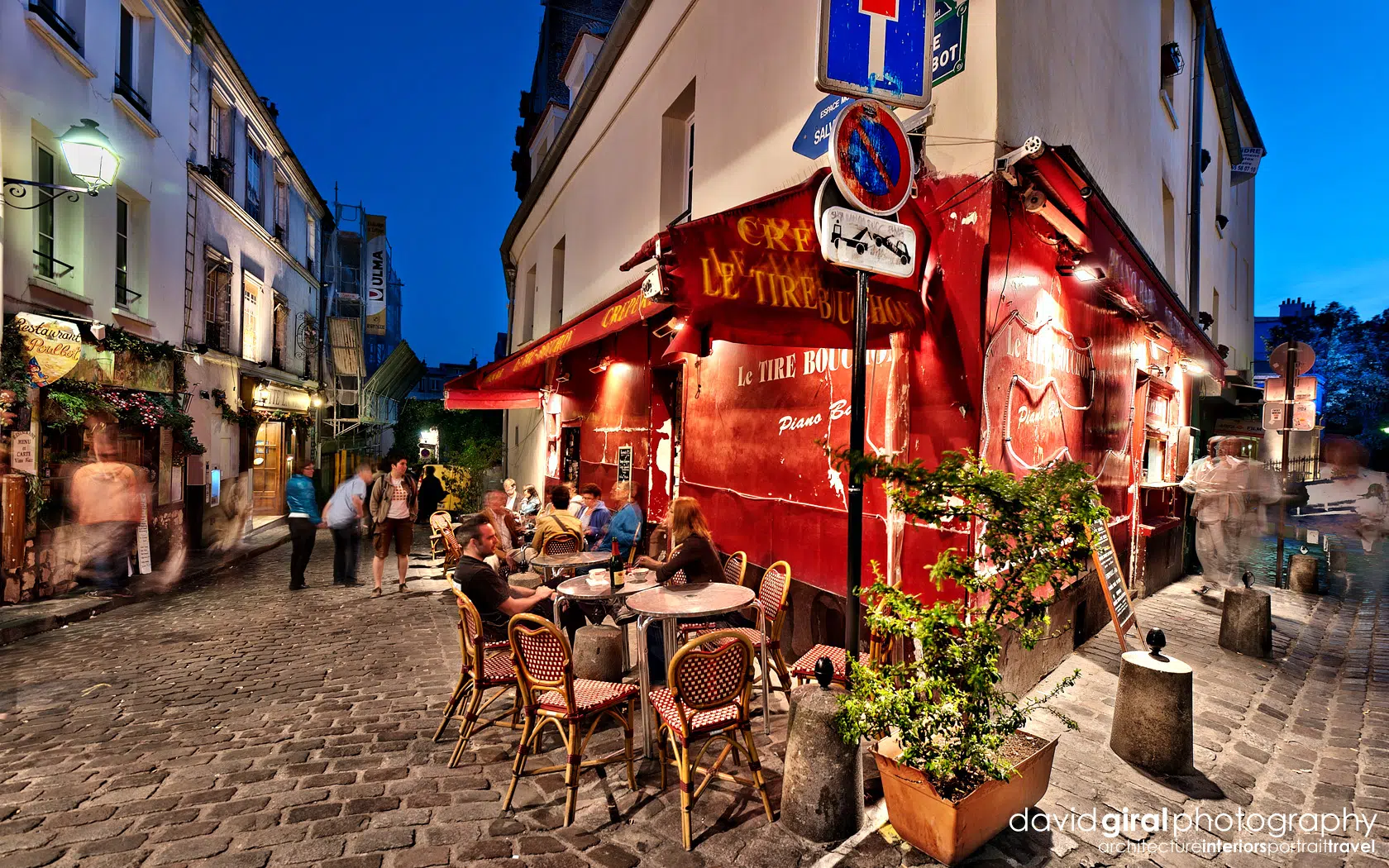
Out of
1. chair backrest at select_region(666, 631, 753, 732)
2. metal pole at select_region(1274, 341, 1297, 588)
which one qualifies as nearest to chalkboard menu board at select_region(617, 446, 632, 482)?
chair backrest at select_region(666, 631, 753, 732)

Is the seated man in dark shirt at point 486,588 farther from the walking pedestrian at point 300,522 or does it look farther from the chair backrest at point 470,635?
the walking pedestrian at point 300,522

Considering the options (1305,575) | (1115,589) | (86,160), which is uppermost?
(86,160)

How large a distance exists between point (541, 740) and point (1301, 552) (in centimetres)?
1065

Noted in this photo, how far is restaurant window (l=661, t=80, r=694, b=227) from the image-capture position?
912 centimetres

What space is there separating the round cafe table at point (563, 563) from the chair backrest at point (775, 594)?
1.56 meters

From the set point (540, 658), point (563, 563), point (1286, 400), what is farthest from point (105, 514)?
point (1286, 400)

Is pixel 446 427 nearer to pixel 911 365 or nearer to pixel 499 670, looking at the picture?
pixel 499 670

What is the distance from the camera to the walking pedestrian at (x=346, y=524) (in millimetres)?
9031

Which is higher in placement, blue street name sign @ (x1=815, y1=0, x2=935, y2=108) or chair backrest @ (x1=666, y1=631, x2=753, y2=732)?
blue street name sign @ (x1=815, y1=0, x2=935, y2=108)

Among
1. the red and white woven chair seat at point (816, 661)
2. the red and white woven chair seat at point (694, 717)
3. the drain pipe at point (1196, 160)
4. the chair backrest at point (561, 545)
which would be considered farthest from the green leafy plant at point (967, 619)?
the drain pipe at point (1196, 160)

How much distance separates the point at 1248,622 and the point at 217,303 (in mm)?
17838

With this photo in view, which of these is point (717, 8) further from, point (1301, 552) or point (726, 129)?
point (1301, 552)

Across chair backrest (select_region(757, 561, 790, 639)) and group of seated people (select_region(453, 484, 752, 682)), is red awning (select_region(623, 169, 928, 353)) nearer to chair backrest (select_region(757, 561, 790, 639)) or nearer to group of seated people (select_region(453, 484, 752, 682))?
group of seated people (select_region(453, 484, 752, 682))

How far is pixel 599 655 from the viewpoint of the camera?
16.0 ft
